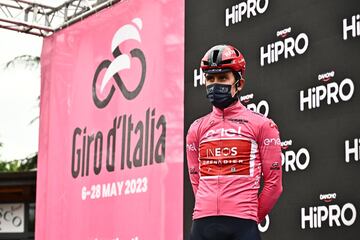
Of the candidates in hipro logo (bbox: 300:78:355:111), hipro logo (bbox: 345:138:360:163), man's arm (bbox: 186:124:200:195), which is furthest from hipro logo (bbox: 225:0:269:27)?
man's arm (bbox: 186:124:200:195)

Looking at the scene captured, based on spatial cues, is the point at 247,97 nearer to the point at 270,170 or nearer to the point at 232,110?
the point at 232,110

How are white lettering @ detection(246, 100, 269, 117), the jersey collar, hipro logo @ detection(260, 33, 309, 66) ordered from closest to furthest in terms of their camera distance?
the jersey collar
hipro logo @ detection(260, 33, 309, 66)
white lettering @ detection(246, 100, 269, 117)

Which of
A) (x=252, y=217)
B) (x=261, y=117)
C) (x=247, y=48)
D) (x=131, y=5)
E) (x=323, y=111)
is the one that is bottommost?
A: (x=252, y=217)

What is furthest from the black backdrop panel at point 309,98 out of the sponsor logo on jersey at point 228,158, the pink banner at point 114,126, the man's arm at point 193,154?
the sponsor logo on jersey at point 228,158

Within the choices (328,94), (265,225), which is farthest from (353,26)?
(265,225)

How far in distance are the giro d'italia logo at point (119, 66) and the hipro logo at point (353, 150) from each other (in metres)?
3.21

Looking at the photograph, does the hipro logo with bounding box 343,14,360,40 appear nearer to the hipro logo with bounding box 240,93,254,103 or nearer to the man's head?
the hipro logo with bounding box 240,93,254,103

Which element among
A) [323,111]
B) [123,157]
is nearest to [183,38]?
[123,157]

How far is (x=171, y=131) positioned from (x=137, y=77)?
1032mm

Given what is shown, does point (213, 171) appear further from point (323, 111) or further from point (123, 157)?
point (123, 157)

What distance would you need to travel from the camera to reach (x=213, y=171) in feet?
10.7

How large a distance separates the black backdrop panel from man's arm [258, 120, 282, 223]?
2441mm

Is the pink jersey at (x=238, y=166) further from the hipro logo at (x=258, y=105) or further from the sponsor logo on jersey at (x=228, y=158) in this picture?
the hipro logo at (x=258, y=105)

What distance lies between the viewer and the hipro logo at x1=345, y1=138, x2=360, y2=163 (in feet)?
Result: 18.2
